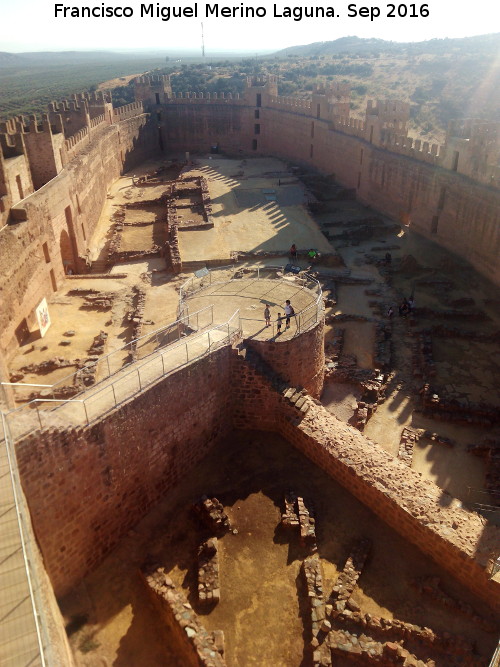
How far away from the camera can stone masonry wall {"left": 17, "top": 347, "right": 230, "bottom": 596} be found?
9344mm

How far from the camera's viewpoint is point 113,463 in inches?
416

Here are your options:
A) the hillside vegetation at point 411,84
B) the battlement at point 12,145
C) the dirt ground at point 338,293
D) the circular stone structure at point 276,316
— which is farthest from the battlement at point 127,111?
the circular stone structure at point 276,316

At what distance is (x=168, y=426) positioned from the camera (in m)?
11.8

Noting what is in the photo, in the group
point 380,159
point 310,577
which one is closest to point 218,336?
point 310,577

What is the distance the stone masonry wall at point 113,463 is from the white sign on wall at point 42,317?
8389mm

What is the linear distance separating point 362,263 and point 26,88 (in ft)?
394

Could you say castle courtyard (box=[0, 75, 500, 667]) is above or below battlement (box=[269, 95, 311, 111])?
below

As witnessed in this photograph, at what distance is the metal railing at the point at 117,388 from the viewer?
922cm

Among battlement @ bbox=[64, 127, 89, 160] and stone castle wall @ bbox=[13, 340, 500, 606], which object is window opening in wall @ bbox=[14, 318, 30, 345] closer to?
stone castle wall @ bbox=[13, 340, 500, 606]

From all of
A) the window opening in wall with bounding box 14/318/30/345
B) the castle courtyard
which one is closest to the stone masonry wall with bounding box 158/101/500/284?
the castle courtyard

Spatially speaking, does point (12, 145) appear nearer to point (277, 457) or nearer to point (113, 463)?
point (113, 463)

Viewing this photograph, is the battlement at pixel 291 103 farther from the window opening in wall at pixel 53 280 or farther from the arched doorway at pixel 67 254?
the window opening in wall at pixel 53 280

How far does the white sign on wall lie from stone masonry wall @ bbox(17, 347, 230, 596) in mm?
8389

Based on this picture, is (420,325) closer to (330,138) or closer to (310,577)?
(310,577)
